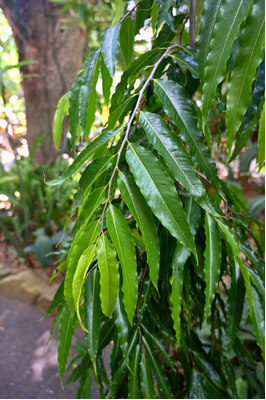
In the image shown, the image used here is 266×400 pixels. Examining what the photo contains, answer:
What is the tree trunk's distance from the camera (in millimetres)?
2148

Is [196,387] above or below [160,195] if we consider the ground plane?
below

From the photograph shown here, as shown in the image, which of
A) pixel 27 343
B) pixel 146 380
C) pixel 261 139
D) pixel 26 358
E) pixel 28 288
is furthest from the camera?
pixel 28 288

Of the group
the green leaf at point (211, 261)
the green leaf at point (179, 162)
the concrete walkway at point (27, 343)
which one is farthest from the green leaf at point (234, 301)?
the concrete walkway at point (27, 343)

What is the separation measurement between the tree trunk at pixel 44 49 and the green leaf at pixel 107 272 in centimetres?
204

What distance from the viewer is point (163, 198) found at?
14.1 inches

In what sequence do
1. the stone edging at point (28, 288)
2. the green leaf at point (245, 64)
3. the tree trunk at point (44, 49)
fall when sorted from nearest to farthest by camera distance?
the green leaf at point (245, 64) → the stone edging at point (28, 288) → the tree trunk at point (44, 49)

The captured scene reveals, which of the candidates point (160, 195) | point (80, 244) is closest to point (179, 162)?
point (160, 195)

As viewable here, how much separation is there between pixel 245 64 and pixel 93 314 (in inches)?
15.9

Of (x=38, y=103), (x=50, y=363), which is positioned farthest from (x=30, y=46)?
(x=50, y=363)

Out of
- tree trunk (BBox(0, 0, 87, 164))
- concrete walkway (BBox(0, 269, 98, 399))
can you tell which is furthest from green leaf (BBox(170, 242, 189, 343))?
tree trunk (BBox(0, 0, 87, 164))

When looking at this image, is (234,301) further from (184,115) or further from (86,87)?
(86,87)

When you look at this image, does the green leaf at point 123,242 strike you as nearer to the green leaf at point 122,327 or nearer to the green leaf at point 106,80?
the green leaf at point 122,327

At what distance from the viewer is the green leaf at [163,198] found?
1.17ft

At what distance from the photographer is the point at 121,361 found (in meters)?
0.59
